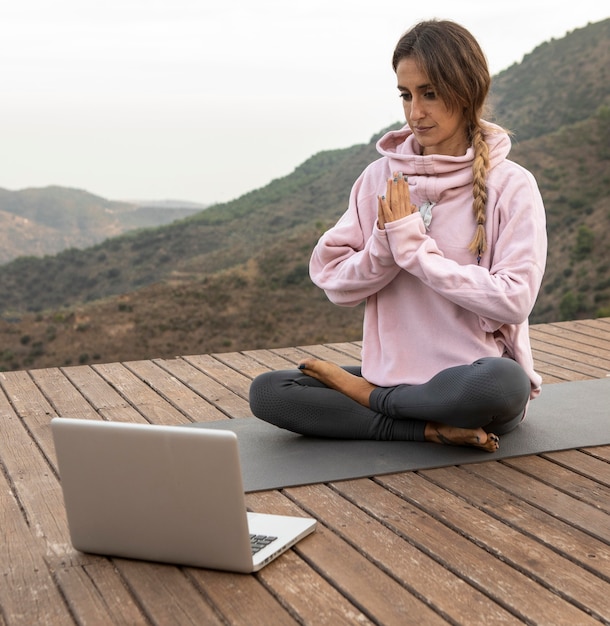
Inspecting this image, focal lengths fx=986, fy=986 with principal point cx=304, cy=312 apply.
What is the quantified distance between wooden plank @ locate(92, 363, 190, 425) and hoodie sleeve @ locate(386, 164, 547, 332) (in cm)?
94

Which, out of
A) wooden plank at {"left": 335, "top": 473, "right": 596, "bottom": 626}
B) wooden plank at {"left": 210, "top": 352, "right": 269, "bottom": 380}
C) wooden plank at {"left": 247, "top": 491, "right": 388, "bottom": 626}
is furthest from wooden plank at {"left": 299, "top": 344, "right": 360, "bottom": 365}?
wooden plank at {"left": 247, "top": 491, "right": 388, "bottom": 626}

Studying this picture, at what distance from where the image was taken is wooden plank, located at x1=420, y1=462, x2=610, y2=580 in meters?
1.93

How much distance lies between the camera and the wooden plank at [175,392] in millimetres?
3084

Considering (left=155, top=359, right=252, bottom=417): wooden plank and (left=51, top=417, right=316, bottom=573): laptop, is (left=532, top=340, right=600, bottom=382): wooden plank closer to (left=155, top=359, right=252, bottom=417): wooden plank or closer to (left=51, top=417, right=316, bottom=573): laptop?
(left=155, top=359, right=252, bottom=417): wooden plank

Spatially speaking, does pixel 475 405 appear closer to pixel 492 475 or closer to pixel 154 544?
pixel 492 475

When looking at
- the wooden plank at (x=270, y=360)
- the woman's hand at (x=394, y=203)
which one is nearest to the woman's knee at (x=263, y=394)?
the woman's hand at (x=394, y=203)

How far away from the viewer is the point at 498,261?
254 cm

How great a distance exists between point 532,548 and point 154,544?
746mm

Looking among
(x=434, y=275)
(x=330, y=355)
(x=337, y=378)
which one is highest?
(x=434, y=275)

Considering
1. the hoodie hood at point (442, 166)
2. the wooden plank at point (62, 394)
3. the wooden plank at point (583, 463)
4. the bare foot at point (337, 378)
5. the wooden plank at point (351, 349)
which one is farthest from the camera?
the wooden plank at point (351, 349)

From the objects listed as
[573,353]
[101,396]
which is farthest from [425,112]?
[573,353]

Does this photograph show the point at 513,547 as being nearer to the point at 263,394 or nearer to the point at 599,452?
the point at 599,452

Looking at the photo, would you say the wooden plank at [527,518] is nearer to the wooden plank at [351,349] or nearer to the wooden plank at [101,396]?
the wooden plank at [101,396]

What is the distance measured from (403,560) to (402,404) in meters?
0.73
